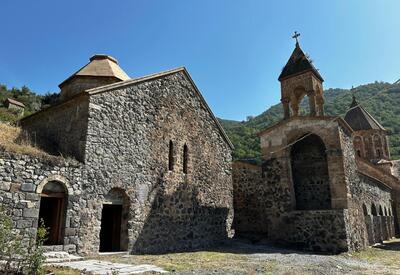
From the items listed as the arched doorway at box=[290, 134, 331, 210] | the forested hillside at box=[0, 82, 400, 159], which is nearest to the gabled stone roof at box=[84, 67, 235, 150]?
the arched doorway at box=[290, 134, 331, 210]

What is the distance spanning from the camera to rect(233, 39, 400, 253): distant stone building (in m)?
12.6

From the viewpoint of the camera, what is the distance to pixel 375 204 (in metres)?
19.7

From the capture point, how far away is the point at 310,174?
1495 centimetres

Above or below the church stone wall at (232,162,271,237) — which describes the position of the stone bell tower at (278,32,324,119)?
above

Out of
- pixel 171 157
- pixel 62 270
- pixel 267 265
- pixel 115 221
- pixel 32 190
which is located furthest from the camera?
pixel 171 157

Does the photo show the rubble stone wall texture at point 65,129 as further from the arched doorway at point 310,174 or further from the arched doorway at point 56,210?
the arched doorway at point 310,174

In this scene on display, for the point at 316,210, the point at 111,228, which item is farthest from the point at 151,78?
the point at 316,210

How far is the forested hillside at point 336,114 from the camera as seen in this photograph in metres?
40.2

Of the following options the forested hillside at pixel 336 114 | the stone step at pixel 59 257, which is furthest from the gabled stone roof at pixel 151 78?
the forested hillside at pixel 336 114

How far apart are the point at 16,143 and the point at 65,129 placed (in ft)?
5.69

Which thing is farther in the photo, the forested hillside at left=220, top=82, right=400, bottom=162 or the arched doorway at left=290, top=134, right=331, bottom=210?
the forested hillside at left=220, top=82, right=400, bottom=162

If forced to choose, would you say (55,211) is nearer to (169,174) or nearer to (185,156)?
(169,174)

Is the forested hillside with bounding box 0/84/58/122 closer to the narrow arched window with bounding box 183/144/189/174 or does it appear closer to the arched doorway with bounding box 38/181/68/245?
the narrow arched window with bounding box 183/144/189/174

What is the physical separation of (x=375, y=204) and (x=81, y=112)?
1866 centimetres
